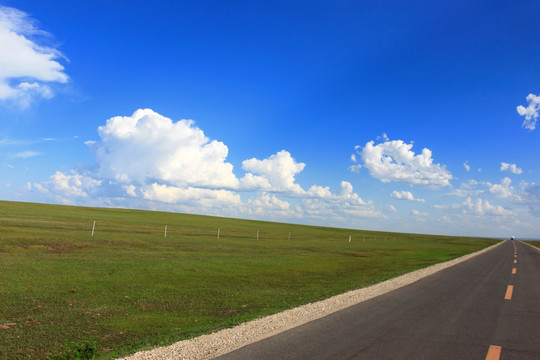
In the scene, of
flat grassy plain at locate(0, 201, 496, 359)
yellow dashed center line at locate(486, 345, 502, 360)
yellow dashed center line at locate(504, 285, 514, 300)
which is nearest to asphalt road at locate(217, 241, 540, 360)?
yellow dashed center line at locate(486, 345, 502, 360)

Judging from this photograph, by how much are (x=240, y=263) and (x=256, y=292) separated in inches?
377

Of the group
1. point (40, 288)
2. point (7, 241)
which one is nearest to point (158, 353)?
point (40, 288)

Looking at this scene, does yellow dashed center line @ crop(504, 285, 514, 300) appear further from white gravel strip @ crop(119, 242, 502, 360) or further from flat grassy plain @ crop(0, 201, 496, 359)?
flat grassy plain @ crop(0, 201, 496, 359)

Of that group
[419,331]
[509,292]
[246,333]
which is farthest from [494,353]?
[509,292]

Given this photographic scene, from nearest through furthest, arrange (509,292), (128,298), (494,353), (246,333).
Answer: (494,353) < (246,333) < (128,298) < (509,292)

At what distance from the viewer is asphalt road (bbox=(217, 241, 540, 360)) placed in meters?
6.80

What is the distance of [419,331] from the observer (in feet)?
27.6

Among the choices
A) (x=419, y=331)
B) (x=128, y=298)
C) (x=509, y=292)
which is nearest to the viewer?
(x=419, y=331)

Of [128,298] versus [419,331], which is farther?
[128,298]

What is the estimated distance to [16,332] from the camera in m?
8.16

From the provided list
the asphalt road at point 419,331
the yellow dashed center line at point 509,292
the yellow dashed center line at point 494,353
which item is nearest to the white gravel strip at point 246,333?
the asphalt road at point 419,331

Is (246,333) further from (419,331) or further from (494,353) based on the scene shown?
(494,353)

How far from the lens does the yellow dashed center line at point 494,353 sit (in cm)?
666

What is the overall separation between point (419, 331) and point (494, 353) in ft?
5.71
